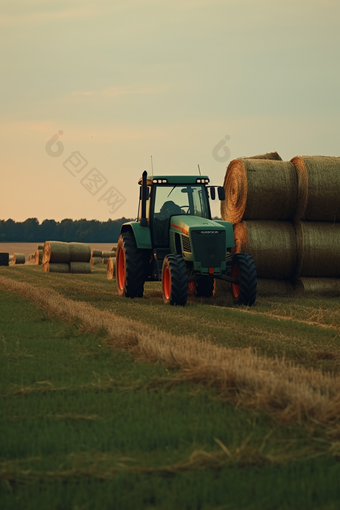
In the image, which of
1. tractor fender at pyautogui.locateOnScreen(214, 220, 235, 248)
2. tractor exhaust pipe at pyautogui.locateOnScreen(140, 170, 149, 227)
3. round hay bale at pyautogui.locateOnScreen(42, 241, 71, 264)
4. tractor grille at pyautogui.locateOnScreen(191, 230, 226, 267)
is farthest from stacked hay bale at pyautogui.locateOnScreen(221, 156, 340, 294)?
round hay bale at pyautogui.locateOnScreen(42, 241, 71, 264)

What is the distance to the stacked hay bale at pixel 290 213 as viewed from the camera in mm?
14188

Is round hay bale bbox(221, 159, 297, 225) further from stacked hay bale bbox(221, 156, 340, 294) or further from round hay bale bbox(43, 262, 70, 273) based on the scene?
round hay bale bbox(43, 262, 70, 273)

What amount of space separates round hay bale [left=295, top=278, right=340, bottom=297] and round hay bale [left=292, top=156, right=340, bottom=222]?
1.34 m

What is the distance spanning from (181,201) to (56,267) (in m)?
13.7

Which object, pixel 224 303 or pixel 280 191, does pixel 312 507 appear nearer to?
pixel 224 303

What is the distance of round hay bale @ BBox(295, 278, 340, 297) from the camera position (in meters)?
14.3

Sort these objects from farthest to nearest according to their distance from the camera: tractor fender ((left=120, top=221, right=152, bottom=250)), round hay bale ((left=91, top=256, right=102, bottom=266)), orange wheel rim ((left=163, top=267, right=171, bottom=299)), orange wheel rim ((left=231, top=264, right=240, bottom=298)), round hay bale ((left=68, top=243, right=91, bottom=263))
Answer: round hay bale ((left=91, top=256, right=102, bottom=266)) → round hay bale ((left=68, top=243, right=91, bottom=263)) → tractor fender ((left=120, top=221, right=152, bottom=250)) → orange wheel rim ((left=231, top=264, right=240, bottom=298)) → orange wheel rim ((left=163, top=267, right=171, bottom=299))

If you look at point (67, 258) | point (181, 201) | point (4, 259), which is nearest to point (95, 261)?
point (4, 259)

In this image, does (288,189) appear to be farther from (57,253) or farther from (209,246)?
(57,253)

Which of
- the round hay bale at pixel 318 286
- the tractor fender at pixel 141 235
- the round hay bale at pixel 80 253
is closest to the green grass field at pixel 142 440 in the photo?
the tractor fender at pixel 141 235

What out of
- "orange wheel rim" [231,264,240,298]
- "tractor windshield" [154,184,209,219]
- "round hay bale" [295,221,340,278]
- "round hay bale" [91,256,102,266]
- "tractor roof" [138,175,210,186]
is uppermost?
"tractor roof" [138,175,210,186]

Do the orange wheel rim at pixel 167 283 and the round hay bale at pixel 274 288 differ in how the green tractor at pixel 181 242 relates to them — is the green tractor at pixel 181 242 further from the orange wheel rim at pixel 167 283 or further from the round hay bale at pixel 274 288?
the round hay bale at pixel 274 288

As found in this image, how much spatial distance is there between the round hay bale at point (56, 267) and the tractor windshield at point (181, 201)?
13526 millimetres

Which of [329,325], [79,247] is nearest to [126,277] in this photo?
[329,325]
